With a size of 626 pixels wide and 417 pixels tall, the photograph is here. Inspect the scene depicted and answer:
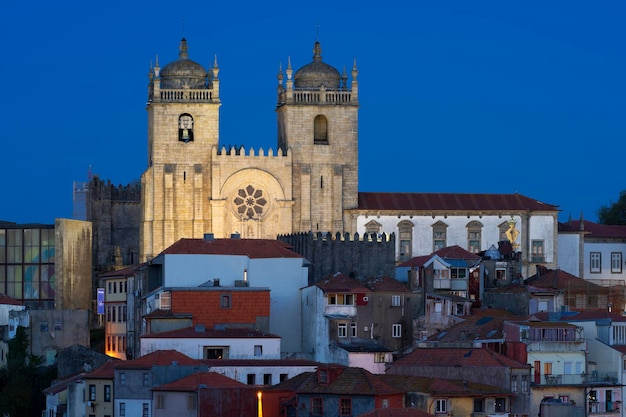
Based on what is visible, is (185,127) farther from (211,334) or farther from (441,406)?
(441,406)

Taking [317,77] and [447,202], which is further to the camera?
[317,77]

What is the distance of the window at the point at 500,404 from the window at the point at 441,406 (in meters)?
2.93

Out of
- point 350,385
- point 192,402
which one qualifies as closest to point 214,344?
point 192,402

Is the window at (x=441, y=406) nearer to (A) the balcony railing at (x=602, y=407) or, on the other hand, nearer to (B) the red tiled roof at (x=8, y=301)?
(A) the balcony railing at (x=602, y=407)

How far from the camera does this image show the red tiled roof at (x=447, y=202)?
137 m

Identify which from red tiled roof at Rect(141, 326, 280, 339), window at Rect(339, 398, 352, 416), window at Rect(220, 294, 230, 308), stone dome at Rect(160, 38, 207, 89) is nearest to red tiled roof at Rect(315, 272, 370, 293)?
red tiled roof at Rect(141, 326, 280, 339)

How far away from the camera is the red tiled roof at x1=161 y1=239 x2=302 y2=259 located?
114 m

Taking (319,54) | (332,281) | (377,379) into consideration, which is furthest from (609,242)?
(377,379)

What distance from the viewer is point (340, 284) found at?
11156cm

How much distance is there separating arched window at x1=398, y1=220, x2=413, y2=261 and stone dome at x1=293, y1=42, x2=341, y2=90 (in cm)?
1043

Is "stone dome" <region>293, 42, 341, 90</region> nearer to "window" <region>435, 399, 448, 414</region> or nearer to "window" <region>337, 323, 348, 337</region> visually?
"window" <region>337, 323, 348, 337</region>

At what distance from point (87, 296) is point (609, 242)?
35.0 meters

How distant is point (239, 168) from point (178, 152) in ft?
13.3

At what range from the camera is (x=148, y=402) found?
97.4m
